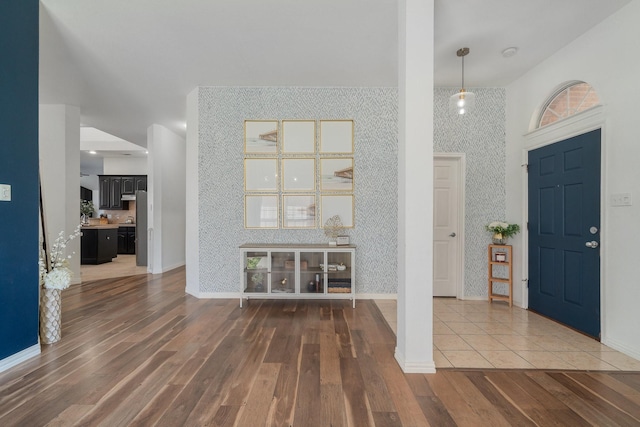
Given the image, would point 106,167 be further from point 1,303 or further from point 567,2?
point 567,2

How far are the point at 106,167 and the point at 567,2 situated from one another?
10.3m

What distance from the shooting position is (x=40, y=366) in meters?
2.17

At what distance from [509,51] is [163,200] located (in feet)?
19.4

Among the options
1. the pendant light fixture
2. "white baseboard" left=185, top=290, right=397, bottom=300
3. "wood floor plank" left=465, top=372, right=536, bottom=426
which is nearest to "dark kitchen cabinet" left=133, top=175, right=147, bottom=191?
"white baseboard" left=185, top=290, right=397, bottom=300

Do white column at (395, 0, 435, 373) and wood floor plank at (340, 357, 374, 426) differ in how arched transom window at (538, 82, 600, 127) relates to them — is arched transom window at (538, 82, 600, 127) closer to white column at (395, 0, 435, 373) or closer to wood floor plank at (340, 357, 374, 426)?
white column at (395, 0, 435, 373)

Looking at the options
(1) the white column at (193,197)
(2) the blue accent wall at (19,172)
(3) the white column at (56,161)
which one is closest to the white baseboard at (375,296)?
(1) the white column at (193,197)

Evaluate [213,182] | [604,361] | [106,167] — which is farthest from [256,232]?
[106,167]

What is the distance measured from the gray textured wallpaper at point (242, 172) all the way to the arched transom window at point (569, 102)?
5.84ft

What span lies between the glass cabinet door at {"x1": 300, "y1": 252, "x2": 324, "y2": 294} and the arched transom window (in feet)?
10.5

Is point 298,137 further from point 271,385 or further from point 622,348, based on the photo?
point 622,348

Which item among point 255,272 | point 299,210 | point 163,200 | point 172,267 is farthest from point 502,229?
point 172,267

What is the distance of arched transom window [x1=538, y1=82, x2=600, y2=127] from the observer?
9.53ft

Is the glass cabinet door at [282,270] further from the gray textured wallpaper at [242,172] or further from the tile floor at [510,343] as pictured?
the tile floor at [510,343]

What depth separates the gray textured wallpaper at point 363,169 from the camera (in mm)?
3947
